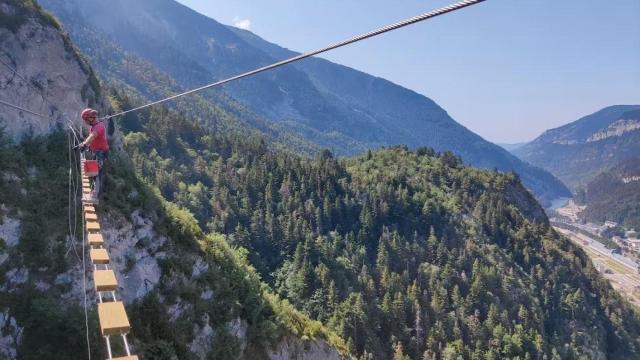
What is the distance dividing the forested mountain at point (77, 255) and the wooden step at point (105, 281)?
62.7ft

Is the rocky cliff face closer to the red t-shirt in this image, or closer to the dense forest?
the red t-shirt

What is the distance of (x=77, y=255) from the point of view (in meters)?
30.7

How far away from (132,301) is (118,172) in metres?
14.8

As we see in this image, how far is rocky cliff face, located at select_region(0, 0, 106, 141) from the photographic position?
3791 cm

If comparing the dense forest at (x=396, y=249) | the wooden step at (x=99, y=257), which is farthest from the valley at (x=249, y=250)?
the dense forest at (x=396, y=249)

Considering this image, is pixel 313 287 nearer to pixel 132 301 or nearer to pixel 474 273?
pixel 474 273

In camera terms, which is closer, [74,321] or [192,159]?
[74,321]

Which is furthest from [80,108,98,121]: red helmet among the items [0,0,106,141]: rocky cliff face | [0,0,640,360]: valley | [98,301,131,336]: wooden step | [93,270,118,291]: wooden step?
[0,0,106,141]: rocky cliff face

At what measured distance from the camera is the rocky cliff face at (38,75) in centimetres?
3791

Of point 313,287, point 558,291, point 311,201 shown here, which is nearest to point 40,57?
point 313,287

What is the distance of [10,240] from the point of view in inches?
1128

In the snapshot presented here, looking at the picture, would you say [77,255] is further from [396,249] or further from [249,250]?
[396,249]

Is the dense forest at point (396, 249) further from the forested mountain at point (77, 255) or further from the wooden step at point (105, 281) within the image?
the wooden step at point (105, 281)

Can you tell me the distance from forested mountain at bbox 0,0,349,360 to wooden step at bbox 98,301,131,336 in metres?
21.3
